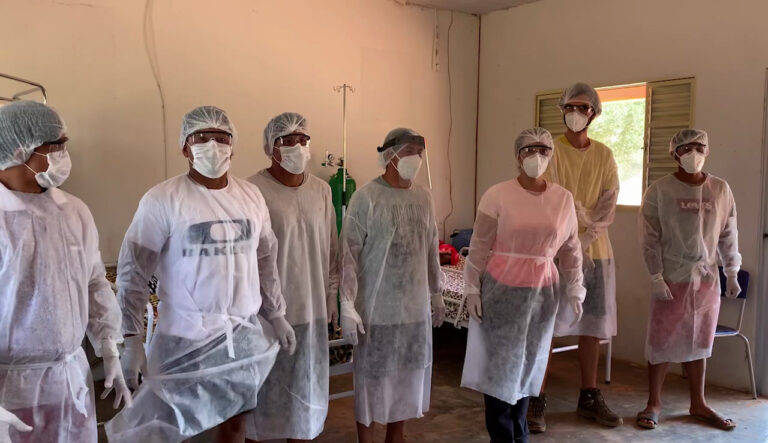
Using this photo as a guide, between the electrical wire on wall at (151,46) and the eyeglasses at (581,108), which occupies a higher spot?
the electrical wire on wall at (151,46)

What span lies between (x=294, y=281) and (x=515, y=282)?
0.91m

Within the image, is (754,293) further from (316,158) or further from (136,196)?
(136,196)

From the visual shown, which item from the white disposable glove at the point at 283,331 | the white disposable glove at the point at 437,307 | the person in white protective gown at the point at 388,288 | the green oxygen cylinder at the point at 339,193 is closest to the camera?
the white disposable glove at the point at 283,331

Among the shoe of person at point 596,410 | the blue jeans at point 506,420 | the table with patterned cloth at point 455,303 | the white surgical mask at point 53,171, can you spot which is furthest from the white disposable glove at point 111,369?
the shoe of person at point 596,410

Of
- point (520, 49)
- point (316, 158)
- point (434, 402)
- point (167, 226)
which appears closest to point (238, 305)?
point (167, 226)

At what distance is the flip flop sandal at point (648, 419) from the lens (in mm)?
3040

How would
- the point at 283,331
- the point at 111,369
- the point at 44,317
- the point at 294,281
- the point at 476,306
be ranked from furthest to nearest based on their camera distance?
1. the point at 476,306
2. the point at 294,281
3. the point at 283,331
4. the point at 111,369
5. the point at 44,317

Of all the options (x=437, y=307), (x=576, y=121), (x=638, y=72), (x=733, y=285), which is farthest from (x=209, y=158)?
(x=638, y=72)

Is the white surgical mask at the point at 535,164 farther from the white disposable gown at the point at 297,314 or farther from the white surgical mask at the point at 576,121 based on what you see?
the white disposable gown at the point at 297,314

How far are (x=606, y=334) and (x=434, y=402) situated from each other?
105 centimetres

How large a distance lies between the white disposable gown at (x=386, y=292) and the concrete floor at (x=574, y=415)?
638mm

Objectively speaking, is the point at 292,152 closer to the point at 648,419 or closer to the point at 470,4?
the point at 648,419

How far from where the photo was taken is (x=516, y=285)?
7.92ft

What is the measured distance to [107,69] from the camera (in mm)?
3469
